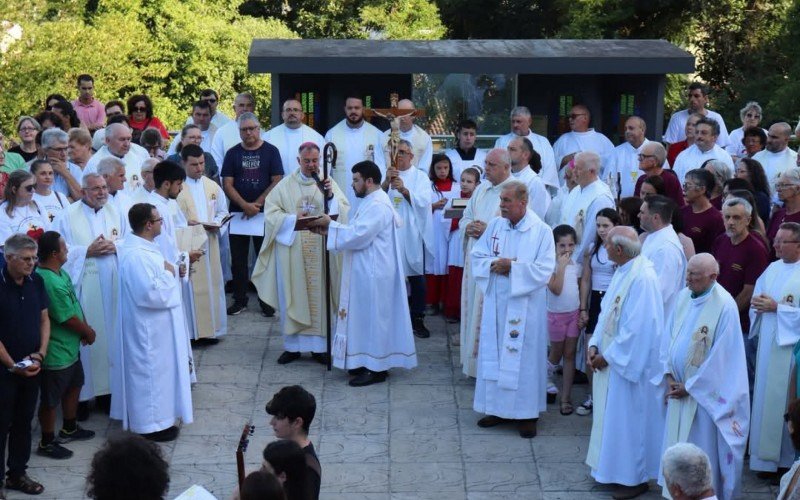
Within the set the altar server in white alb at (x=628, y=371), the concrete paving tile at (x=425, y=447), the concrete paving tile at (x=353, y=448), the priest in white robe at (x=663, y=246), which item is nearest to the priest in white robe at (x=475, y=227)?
the concrete paving tile at (x=425, y=447)

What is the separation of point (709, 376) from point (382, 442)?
2.72 metres

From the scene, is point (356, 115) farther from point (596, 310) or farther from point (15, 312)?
point (15, 312)

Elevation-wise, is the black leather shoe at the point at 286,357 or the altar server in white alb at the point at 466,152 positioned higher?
the altar server in white alb at the point at 466,152

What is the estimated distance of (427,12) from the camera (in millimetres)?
A: 28328

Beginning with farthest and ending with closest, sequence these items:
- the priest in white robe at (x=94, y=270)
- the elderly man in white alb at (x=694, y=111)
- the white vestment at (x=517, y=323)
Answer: the elderly man in white alb at (x=694, y=111)
the priest in white robe at (x=94, y=270)
the white vestment at (x=517, y=323)

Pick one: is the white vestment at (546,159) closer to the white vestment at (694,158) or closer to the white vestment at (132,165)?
the white vestment at (694,158)

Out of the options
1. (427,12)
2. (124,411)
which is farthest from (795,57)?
(124,411)

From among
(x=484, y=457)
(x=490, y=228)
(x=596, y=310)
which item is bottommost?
(x=484, y=457)

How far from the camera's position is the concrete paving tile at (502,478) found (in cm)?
901

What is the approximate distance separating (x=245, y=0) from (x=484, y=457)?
71.0ft

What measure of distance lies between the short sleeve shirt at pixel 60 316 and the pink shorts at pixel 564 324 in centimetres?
373

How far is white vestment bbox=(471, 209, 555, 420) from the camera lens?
9.84 m

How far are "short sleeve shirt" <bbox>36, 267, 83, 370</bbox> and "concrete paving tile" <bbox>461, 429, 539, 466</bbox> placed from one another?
9.83 ft

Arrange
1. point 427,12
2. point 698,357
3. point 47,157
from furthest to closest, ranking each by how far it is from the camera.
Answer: point 427,12
point 47,157
point 698,357
